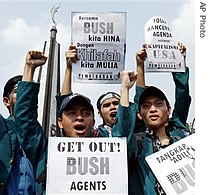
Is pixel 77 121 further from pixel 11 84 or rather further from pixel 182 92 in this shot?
pixel 182 92

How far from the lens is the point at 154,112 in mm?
3953

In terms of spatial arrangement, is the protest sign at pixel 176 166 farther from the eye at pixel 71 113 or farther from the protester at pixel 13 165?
the protester at pixel 13 165

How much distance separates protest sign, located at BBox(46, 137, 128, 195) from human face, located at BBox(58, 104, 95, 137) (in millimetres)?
71

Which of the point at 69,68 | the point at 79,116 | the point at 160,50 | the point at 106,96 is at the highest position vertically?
the point at 160,50

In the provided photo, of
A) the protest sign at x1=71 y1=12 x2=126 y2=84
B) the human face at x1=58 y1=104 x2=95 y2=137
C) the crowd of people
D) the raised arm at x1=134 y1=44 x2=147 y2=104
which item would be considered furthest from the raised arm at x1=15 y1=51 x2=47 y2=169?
the raised arm at x1=134 y1=44 x2=147 y2=104

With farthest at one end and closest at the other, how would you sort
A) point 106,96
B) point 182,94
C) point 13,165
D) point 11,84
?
point 182,94
point 106,96
point 11,84
point 13,165

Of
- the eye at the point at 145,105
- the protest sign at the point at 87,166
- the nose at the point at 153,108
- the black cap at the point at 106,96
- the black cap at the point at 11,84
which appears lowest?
the protest sign at the point at 87,166

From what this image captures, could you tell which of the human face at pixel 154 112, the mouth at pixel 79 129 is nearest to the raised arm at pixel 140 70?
the human face at pixel 154 112

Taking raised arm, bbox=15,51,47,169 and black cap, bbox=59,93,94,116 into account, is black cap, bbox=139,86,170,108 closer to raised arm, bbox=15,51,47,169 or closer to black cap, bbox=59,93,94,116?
black cap, bbox=59,93,94,116

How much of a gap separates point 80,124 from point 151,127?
25.4 inches

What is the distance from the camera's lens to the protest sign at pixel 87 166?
363 cm

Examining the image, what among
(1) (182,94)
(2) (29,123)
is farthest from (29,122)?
(1) (182,94)

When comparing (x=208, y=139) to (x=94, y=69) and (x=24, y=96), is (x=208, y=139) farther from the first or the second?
(x=24, y=96)

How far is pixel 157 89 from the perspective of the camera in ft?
13.1
